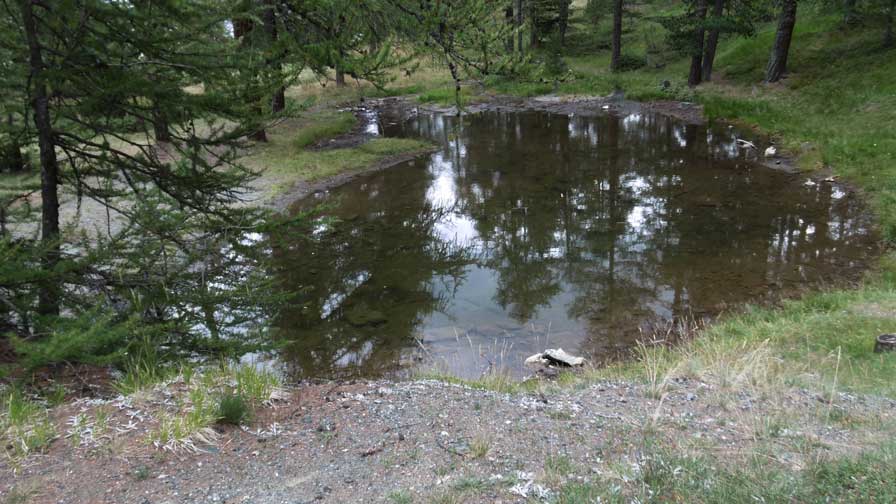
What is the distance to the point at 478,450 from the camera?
4309 mm

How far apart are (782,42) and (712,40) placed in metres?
3.92

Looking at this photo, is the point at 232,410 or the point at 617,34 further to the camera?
the point at 617,34

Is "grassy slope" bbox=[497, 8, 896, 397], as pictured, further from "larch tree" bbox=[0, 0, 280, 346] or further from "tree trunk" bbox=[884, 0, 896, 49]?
"larch tree" bbox=[0, 0, 280, 346]

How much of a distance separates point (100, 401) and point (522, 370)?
4.80 metres

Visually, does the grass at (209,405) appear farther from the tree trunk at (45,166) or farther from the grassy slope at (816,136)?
the grassy slope at (816,136)

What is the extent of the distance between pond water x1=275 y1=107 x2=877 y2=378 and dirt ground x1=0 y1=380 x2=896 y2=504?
272 centimetres

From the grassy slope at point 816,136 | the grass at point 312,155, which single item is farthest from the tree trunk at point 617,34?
the grass at point 312,155

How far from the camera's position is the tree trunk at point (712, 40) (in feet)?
84.4

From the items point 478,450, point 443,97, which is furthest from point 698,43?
point 478,450

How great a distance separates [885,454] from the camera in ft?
11.9

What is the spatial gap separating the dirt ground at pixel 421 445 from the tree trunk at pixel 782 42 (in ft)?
74.9

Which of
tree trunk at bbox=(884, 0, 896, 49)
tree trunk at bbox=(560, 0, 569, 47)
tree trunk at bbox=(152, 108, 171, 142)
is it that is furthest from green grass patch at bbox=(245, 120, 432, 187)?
tree trunk at bbox=(560, 0, 569, 47)

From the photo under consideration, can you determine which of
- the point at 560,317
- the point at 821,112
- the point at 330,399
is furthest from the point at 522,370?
the point at 821,112

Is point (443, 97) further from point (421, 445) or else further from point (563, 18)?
point (421, 445)
